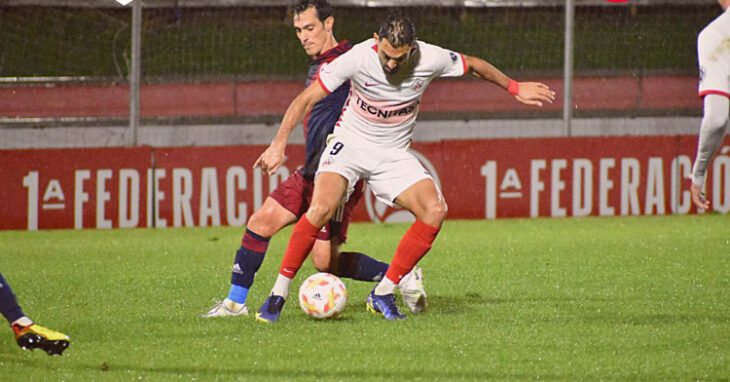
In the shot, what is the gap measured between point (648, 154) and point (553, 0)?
3118mm

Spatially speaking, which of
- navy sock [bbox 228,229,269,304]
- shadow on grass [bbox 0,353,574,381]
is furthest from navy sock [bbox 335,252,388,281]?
shadow on grass [bbox 0,353,574,381]

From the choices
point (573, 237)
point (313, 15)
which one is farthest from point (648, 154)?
point (313, 15)

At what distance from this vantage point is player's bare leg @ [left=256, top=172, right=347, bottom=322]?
5.68 metres

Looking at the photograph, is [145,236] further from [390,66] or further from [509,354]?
[509,354]

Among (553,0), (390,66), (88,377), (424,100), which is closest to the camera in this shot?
(88,377)

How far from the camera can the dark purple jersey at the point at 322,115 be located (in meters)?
→ 6.23

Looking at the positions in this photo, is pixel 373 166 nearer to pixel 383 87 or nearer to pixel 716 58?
pixel 383 87

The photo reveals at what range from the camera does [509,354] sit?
4789mm

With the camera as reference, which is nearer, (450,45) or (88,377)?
(88,377)

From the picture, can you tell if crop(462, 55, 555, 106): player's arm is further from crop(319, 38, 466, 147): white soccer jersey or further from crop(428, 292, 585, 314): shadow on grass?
crop(428, 292, 585, 314): shadow on grass

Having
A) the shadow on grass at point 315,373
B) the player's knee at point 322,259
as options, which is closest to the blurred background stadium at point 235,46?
the player's knee at point 322,259

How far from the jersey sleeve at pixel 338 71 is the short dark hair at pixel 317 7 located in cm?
57

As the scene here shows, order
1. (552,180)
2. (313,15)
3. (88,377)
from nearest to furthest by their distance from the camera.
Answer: (88,377) < (313,15) < (552,180)

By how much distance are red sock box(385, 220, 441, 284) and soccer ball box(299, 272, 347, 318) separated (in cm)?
32
